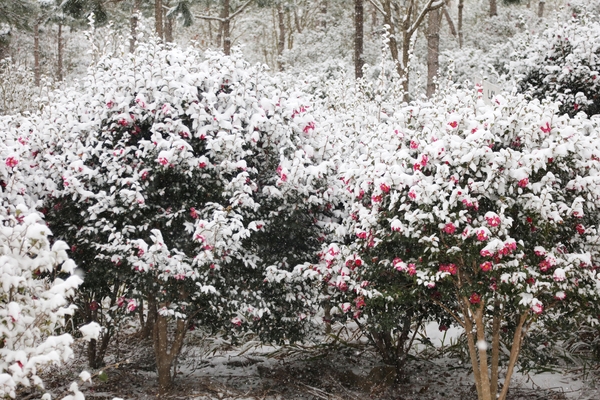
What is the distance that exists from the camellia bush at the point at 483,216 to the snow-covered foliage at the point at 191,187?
27.1 inches

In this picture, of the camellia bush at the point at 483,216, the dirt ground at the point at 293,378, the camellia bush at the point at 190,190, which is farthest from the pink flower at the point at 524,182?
the dirt ground at the point at 293,378

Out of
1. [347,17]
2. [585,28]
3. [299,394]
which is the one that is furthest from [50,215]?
[347,17]

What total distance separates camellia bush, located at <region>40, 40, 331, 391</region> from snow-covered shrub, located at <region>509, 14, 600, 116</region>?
12.7 ft

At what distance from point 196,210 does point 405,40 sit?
6088 mm

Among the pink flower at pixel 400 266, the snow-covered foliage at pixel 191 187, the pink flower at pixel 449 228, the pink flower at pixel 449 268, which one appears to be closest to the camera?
the pink flower at pixel 449 228

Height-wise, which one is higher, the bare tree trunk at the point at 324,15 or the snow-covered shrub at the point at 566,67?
the bare tree trunk at the point at 324,15

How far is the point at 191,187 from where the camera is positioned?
17.0 feet

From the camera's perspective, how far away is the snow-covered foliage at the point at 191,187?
4.91 meters

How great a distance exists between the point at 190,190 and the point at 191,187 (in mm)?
47

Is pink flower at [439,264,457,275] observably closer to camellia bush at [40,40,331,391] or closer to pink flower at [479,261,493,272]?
pink flower at [479,261,493,272]

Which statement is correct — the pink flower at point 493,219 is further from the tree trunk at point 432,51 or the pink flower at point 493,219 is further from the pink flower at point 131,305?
the tree trunk at point 432,51

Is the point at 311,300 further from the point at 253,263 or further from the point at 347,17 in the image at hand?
the point at 347,17

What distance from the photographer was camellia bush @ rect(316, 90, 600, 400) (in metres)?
4.25

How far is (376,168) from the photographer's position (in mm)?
4602
